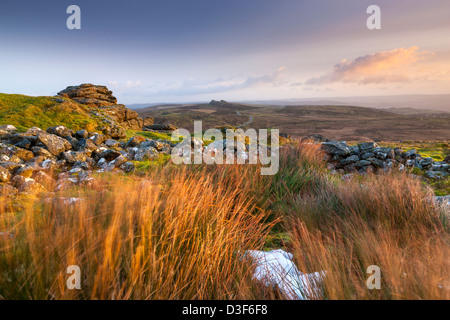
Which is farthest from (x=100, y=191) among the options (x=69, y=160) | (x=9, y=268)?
(x=69, y=160)

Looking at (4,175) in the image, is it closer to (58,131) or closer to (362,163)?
(58,131)

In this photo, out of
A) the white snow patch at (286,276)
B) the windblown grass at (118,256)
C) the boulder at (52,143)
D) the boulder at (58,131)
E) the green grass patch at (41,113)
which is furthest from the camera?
the green grass patch at (41,113)

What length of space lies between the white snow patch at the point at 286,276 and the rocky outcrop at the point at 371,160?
617 cm

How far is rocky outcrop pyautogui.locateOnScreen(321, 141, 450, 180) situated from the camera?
304 inches

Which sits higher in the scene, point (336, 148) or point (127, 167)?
point (336, 148)

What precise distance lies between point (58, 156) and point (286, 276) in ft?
18.4

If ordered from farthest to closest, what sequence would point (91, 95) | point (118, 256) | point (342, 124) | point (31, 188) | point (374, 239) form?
point (342, 124) → point (91, 95) → point (31, 188) → point (374, 239) → point (118, 256)

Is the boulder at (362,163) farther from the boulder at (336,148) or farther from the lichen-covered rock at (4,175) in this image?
the lichen-covered rock at (4,175)

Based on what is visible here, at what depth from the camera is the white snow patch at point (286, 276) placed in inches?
67.6

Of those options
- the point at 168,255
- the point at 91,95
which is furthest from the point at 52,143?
the point at 91,95

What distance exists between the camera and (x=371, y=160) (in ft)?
26.3

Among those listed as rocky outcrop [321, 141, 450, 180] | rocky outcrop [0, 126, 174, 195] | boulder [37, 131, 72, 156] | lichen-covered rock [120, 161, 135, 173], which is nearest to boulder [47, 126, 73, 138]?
rocky outcrop [0, 126, 174, 195]

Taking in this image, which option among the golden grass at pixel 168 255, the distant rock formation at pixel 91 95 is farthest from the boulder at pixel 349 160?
the distant rock formation at pixel 91 95
